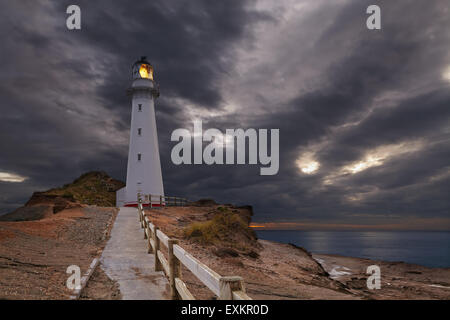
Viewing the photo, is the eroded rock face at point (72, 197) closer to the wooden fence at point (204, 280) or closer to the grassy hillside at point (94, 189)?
the grassy hillside at point (94, 189)

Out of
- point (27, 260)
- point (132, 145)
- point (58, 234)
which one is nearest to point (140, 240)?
point (58, 234)

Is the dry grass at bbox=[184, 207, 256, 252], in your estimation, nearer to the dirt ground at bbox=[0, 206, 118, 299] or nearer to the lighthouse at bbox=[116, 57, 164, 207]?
the dirt ground at bbox=[0, 206, 118, 299]

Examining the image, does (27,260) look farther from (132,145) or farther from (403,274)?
(403,274)

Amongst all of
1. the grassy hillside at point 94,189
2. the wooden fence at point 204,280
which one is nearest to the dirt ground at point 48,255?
the wooden fence at point 204,280

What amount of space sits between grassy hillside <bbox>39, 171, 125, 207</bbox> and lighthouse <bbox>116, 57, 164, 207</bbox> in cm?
732

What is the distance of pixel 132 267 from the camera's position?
9.05 m

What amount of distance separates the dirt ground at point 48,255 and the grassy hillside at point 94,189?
875 inches

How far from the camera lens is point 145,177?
31.9 metres

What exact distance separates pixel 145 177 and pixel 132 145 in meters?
4.11

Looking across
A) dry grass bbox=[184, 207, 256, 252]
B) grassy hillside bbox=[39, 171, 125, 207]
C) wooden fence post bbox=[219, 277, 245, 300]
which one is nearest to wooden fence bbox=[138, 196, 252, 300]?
wooden fence post bbox=[219, 277, 245, 300]

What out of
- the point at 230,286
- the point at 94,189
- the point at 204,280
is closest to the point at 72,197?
the point at 94,189

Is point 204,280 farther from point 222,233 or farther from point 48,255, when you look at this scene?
point 222,233

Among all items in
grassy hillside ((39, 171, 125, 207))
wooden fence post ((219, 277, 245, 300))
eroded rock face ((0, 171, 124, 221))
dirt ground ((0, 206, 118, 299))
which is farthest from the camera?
grassy hillside ((39, 171, 125, 207))

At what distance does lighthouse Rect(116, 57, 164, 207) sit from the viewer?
31938 millimetres
